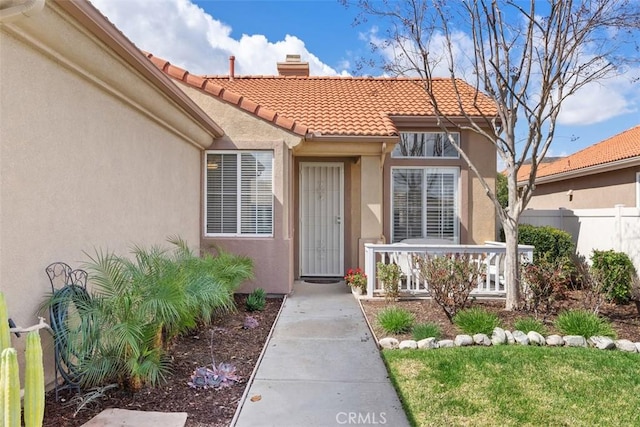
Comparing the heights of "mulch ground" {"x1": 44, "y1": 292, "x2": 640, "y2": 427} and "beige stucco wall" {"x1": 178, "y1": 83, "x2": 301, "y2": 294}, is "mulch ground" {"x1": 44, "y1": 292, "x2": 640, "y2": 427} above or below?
below

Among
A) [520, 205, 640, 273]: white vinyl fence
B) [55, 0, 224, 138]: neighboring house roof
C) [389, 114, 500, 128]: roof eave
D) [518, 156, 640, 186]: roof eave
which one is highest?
[389, 114, 500, 128]: roof eave

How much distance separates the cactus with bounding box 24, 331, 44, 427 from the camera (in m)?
2.70

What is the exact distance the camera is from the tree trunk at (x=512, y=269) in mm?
7613

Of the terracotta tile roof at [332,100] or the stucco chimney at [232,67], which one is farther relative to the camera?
the stucco chimney at [232,67]

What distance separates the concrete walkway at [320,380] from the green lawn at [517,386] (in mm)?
264

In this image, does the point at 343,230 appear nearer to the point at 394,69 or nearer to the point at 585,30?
the point at 394,69

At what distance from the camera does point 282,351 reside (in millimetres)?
5719

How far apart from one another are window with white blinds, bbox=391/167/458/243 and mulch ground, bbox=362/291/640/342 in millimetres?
3240

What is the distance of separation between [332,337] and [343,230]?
16.2 feet

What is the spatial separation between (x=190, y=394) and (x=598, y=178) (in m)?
16.7

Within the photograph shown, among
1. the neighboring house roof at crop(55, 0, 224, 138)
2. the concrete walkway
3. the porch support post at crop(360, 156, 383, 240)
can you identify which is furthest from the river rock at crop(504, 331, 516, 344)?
the neighboring house roof at crop(55, 0, 224, 138)

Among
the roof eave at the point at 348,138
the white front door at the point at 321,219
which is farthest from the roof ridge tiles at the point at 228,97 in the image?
the white front door at the point at 321,219

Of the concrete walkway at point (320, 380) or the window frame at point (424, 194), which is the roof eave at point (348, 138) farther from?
the concrete walkway at point (320, 380)

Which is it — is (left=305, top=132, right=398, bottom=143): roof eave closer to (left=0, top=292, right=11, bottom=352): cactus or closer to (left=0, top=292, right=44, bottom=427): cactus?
(left=0, top=292, right=11, bottom=352): cactus
